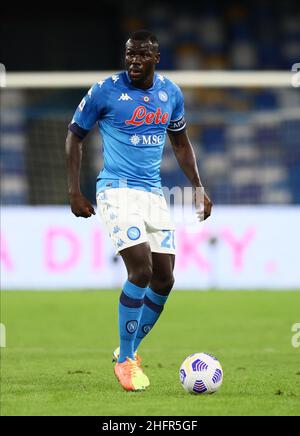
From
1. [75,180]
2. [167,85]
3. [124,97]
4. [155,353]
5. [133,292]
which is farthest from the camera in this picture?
[155,353]

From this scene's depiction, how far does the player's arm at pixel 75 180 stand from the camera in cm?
665

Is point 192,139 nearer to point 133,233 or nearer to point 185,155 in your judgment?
point 185,155

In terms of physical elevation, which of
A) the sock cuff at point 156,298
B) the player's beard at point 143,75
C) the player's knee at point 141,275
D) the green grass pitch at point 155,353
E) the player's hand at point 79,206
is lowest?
the green grass pitch at point 155,353

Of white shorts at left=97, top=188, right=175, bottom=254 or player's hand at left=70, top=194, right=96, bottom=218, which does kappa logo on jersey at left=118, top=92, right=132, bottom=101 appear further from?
player's hand at left=70, top=194, right=96, bottom=218

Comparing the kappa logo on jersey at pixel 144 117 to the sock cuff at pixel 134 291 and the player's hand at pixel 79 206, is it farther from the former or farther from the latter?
the sock cuff at pixel 134 291

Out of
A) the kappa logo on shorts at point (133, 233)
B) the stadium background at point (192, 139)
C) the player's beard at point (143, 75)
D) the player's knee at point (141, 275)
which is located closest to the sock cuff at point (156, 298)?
the player's knee at point (141, 275)

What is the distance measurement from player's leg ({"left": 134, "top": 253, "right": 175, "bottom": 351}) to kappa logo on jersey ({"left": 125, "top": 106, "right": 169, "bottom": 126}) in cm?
94

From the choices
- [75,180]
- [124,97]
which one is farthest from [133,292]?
[124,97]

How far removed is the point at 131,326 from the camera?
261 inches

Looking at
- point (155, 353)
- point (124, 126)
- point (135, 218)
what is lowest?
point (155, 353)

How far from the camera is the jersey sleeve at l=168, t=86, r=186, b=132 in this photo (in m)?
7.26

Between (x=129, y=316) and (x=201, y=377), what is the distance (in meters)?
0.67

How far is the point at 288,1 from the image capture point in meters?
22.9
